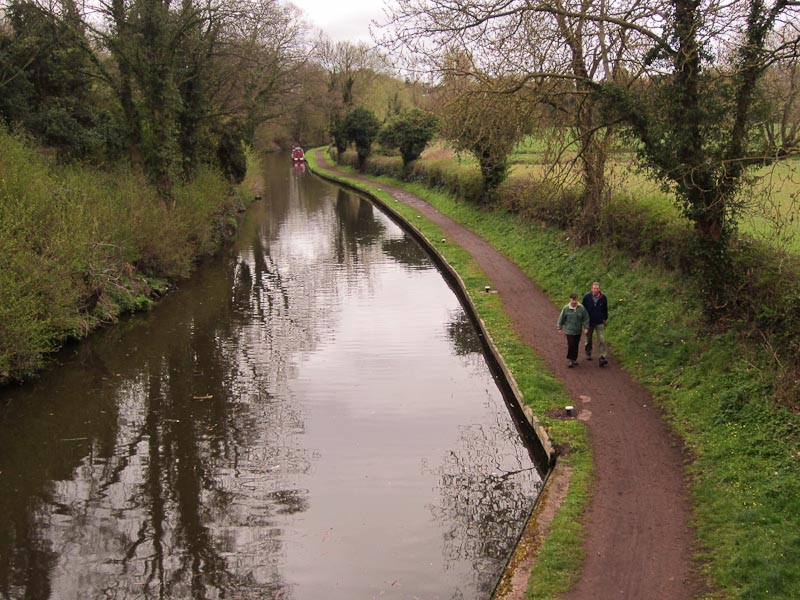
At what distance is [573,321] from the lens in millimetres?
13430

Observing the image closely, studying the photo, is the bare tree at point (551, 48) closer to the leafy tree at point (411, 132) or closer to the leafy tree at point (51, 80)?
the leafy tree at point (51, 80)

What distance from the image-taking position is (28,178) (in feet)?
56.6

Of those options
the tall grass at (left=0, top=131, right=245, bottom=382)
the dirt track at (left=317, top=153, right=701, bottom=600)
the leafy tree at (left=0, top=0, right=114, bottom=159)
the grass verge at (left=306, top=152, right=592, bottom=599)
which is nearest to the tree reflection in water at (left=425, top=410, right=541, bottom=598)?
the grass verge at (left=306, top=152, right=592, bottom=599)

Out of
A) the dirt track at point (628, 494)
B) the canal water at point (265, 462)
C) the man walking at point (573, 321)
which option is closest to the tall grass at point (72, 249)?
the canal water at point (265, 462)

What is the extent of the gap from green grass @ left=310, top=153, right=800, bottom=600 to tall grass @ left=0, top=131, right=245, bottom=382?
9787 millimetres

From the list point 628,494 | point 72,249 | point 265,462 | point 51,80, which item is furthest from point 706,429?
point 51,80

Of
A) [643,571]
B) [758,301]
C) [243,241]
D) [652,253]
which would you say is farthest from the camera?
[243,241]

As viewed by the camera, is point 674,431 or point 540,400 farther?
point 540,400

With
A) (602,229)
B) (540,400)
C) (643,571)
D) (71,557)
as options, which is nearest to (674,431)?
(540,400)

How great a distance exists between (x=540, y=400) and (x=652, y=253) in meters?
6.88

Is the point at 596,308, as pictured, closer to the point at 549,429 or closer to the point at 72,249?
the point at 549,429

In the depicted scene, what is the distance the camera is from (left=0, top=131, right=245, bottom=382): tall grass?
13766 mm

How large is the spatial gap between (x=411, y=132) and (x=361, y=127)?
33.6 ft

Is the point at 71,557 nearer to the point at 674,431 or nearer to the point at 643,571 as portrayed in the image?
the point at 643,571
